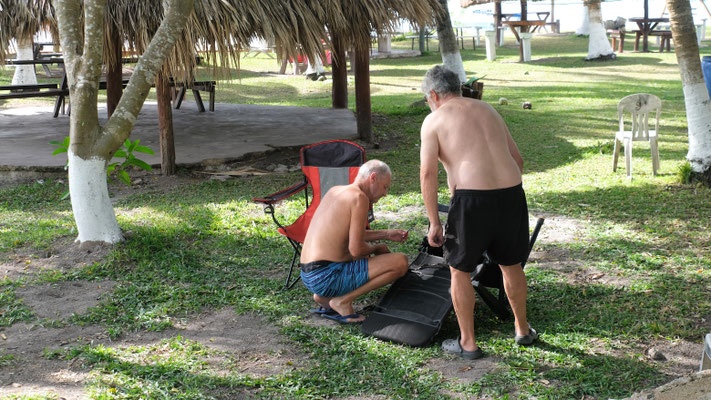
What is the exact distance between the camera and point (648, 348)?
3744 mm

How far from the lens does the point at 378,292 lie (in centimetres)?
473

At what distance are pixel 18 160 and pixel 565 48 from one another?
846 inches

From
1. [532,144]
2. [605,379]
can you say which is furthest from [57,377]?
[532,144]

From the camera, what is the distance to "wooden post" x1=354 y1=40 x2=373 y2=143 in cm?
965

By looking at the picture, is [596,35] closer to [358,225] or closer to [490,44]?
[490,44]

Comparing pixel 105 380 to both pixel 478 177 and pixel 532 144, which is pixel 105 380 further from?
pixel 532 144

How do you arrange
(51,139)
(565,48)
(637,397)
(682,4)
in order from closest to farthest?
(637,397) → (682,4) → (51,139) → (565,48)

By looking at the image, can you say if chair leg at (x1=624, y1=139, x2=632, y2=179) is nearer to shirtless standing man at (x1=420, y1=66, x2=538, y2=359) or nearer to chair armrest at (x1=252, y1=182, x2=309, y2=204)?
chair armrest at (x1=252, y1=182, x2=309, y2=204)

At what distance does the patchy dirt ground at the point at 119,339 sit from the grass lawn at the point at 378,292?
0.03 m

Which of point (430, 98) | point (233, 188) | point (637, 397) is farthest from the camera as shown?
point (233, 188)

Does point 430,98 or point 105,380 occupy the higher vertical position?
point 430,98

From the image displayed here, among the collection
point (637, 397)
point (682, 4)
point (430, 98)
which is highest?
point (682, 4)

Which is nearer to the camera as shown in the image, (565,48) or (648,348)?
(648,348)

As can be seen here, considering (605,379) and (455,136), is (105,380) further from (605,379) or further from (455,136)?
(605,379)
